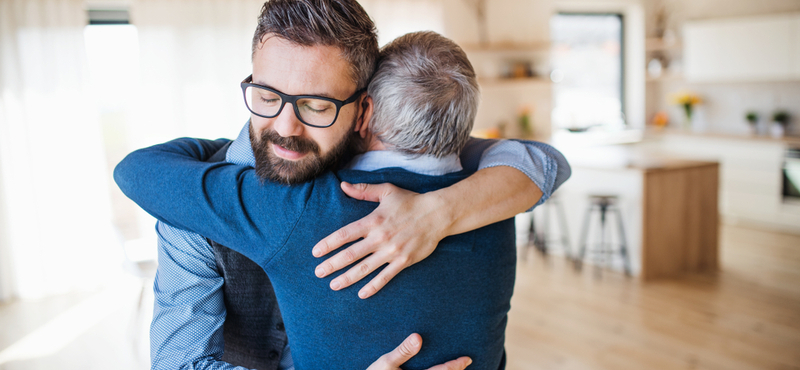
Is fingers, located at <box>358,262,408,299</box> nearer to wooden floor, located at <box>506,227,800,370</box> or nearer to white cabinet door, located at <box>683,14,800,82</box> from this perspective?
wooden floor, located at <box>506,227,800,370</box>

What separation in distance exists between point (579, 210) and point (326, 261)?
4.55 m

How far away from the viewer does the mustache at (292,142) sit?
3.39ft

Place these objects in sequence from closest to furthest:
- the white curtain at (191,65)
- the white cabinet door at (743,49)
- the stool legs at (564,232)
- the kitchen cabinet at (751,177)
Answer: the white curtain at (191,65) < the stool legs at (564,232) < the kitchen cabinet at (751,177) < the white cabinet door at (743,49)

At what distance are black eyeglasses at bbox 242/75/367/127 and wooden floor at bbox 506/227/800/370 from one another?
251 centimetres

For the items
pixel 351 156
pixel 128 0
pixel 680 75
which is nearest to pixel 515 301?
pixel 351 156

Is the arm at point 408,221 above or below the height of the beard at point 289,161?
below

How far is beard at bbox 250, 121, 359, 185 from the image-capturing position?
98 cm

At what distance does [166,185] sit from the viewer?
1010 millimetres

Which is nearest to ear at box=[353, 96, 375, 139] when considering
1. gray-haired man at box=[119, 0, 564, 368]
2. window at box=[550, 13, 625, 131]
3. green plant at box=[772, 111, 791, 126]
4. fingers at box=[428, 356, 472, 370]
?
gray-haired man at box=[119, 0, 564, 368]

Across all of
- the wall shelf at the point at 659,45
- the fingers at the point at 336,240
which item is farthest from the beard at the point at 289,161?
the wall shelf at the point at 659,45

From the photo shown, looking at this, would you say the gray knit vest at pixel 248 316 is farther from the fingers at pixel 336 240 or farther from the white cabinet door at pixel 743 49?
the white cabinet door at pixel 743 49

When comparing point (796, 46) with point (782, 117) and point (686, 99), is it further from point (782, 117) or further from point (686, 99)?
point (686, 99)

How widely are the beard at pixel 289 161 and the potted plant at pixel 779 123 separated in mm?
6564

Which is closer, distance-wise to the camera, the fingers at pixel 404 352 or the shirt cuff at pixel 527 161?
the fingers at pixel 404 352
